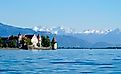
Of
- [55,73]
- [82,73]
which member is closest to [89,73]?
[82,73]

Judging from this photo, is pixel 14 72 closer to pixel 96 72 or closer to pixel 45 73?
pixel 45 73

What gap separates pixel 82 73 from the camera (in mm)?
60531

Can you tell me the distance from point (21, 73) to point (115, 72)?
13.9 meters

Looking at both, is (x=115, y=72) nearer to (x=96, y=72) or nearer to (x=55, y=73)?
(x=96, y=72)

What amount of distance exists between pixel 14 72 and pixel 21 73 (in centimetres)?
221

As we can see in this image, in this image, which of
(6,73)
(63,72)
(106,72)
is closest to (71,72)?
(63,72)

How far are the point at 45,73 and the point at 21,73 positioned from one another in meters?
3.30

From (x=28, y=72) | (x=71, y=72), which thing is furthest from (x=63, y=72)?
(x=28, y=72)

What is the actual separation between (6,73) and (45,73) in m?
5.36

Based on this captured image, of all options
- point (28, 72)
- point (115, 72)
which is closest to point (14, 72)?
point (28, 72)

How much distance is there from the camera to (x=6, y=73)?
59.1m

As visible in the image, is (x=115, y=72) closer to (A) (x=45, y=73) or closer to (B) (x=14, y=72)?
(A) (x=45, y=73)

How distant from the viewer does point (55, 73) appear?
5969 centimetres

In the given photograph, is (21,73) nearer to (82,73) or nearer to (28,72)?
(28,72)
